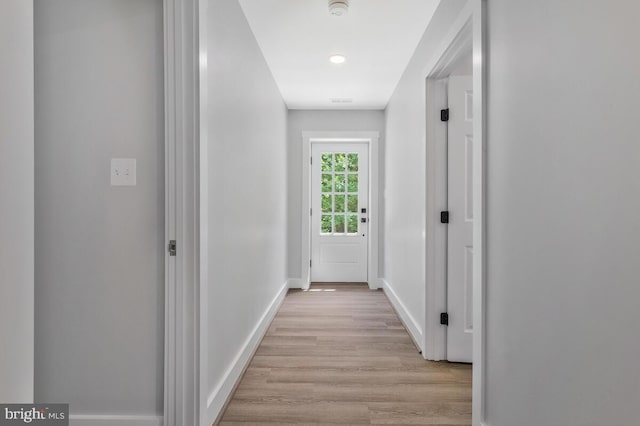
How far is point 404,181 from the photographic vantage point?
3.62 metres

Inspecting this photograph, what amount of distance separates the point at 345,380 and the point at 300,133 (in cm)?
352

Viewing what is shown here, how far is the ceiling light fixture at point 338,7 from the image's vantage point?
235cm

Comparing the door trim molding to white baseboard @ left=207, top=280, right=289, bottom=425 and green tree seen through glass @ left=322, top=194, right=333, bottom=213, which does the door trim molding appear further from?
green tree seen through glass @ left=322, top=194, right=333, bottom=213

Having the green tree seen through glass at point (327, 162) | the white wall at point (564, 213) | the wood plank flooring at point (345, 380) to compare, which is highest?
the green tree seen through glass at point (327, 162)

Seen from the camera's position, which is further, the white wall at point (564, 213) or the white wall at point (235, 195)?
the white wall at point (235, 195)

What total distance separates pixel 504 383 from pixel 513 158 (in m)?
0.90

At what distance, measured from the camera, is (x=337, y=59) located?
3.35 meters

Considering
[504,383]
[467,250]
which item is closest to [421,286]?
[467,250]

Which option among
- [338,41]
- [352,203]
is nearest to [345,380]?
[338,41]

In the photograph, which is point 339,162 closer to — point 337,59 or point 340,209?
point 340,209

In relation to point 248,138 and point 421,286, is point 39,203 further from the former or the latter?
point 421,286

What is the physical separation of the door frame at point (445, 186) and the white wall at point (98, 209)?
1.45m
